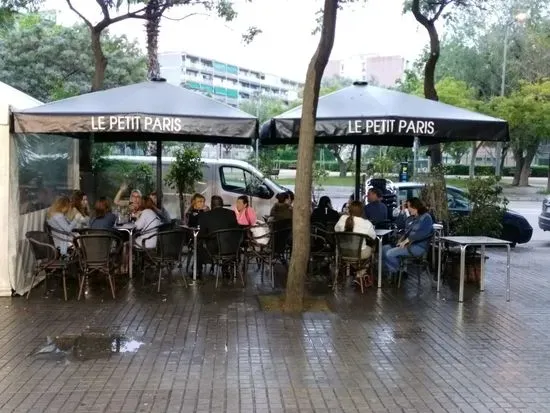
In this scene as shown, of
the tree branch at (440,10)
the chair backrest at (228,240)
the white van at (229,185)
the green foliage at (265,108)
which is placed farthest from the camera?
the green foliage at (265,108)

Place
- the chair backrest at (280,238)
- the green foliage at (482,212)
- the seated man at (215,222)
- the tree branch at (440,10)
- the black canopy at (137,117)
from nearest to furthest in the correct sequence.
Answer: the black canopy at (137,117) < the seated man at (215,222) < the chair backrest at (280,238) < the green foliage at (482,212) < the tree branch at (440,10)

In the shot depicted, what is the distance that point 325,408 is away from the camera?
470 centimetres

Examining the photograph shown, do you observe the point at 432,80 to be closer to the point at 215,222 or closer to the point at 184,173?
the point at 184,173

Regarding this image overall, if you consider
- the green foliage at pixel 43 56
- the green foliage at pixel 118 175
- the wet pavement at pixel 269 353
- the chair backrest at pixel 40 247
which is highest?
the green foliage at pixel 43 56

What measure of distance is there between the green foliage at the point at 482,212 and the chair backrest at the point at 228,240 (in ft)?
17.1

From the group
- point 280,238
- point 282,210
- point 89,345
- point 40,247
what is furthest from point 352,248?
point 40,247

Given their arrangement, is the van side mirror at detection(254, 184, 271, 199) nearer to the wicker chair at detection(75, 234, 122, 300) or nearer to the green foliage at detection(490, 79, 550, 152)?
the wicker chair at detection(75, 234, 122, 300)

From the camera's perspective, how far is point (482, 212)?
488 inches

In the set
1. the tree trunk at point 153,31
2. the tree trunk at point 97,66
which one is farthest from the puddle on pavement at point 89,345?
the tree trunk at point 153,31

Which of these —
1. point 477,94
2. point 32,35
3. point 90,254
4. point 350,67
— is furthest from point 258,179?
point 350,67

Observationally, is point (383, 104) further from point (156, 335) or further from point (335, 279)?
point (156, 335)

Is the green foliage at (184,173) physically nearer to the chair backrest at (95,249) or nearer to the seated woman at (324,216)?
the seated woman at (324,216)

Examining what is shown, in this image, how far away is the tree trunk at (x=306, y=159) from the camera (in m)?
7.52

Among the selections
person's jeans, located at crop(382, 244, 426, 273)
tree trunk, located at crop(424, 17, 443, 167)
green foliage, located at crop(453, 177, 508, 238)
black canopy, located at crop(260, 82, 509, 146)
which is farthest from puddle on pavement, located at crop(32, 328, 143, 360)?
tree trunk, located at crop(424, 17, 443, 167)
